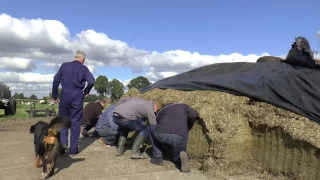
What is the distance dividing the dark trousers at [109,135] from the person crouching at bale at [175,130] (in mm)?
2155

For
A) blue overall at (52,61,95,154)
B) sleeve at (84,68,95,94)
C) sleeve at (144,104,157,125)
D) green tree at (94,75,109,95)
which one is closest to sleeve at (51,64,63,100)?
blue overall at (52,61,95,154)

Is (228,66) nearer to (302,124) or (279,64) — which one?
(279,64)

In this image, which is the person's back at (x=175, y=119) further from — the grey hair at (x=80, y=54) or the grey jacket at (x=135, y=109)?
the grey hair at (x=80, y=54)

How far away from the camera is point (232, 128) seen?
241 inches

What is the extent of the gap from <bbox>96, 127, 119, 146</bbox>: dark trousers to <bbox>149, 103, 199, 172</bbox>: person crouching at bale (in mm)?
2155

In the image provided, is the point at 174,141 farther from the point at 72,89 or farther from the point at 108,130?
the point at 108,130

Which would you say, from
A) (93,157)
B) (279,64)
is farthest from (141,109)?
(279,64)

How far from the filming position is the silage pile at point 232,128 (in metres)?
5.84

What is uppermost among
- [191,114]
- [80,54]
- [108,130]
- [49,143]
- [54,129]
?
[80,54]

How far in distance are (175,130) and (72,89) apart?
2441 millimetres

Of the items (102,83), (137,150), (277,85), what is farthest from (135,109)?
(102,83)

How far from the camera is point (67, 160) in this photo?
22.0ft

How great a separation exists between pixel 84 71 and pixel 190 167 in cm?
307

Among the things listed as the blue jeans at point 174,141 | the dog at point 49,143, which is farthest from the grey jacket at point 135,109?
the dog at point 49,143
